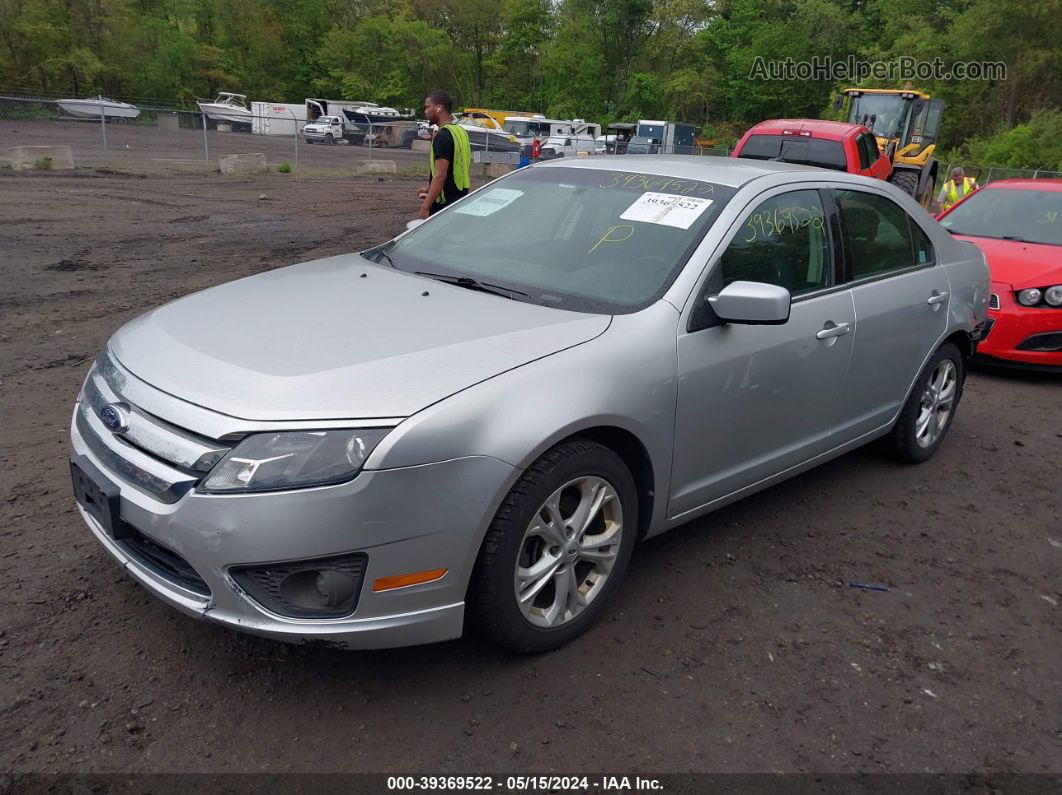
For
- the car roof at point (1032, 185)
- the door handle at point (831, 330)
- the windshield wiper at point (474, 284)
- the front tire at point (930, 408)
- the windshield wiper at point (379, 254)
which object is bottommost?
the front tire at point (930, 408)

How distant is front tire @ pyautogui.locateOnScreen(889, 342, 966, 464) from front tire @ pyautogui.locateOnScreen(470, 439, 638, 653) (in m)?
2.41

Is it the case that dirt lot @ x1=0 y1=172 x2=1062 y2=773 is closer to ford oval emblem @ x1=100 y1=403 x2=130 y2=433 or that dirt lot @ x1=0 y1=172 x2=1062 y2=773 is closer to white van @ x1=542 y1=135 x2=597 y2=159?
ford oval emblem @ x1=100 y1=403 x2=130 y2=433

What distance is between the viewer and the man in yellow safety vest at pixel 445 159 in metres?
6.76

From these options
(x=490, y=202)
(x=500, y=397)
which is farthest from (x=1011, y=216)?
(x=500, y=397)

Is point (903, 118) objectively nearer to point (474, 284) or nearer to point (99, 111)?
point (474, 284)

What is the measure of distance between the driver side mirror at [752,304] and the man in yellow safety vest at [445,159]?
13.0ft

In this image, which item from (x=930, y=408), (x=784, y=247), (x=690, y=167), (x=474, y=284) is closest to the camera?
(x=474, y=284)

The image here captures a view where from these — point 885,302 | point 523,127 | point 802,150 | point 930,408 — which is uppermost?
point 523,127

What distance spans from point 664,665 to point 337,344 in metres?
1.61

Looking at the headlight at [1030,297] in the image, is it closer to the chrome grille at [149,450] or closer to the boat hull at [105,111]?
the chrome grille at [149,450]

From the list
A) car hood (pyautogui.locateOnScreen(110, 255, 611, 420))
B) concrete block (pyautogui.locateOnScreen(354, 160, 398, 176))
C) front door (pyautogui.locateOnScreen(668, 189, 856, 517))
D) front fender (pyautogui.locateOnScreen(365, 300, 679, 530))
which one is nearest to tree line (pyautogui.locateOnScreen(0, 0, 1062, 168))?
concrete block (pyautogui.locateOnScreen(354, 160, 398, 176))

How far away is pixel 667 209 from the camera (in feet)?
11.8

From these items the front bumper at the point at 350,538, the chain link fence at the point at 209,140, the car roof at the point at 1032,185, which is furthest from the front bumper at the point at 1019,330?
the chain link fence at the point at 209,140

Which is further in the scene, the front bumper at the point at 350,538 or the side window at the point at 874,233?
the side window at the point at 874,233
